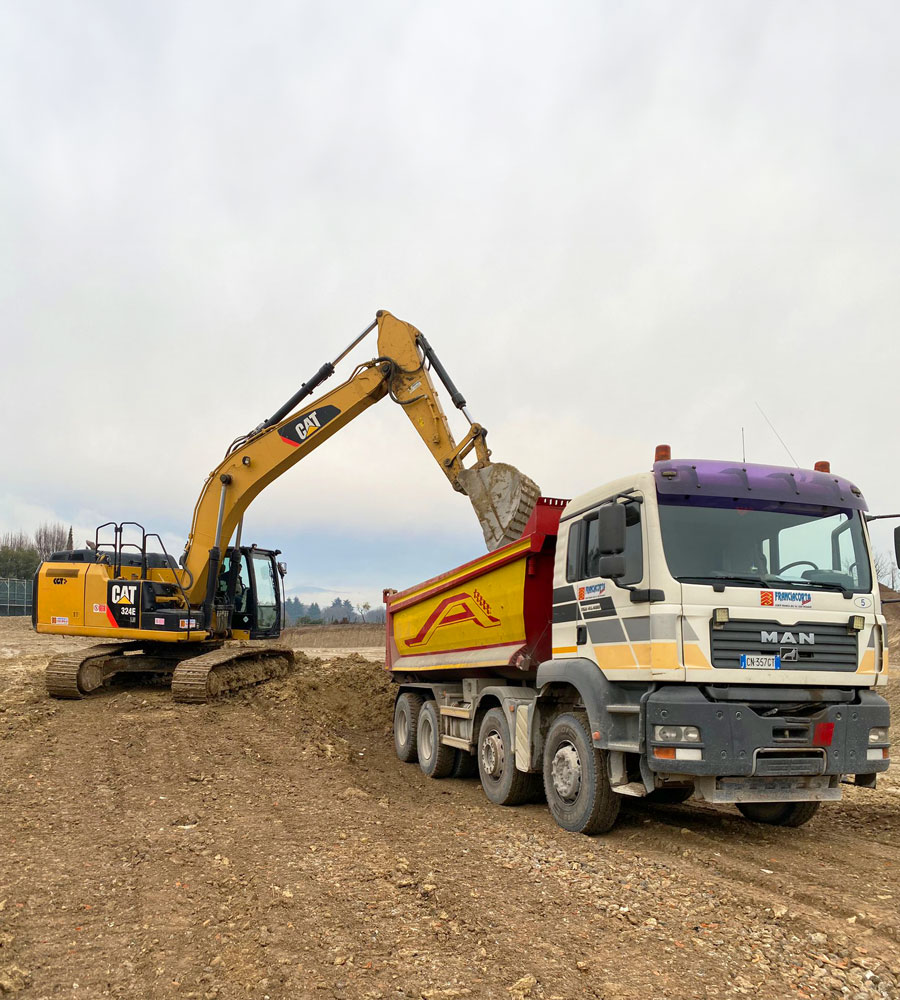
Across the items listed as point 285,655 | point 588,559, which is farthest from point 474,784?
point 285,655

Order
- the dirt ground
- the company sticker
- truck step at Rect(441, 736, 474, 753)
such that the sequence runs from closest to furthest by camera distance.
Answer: the dirt ground → the company sticker → truck step at Rect(441, 736, 474, 753)

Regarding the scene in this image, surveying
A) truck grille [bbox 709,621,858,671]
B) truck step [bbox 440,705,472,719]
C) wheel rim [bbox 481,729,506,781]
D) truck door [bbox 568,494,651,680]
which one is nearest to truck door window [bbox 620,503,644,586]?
truck door [bbox 568,494,651,680]

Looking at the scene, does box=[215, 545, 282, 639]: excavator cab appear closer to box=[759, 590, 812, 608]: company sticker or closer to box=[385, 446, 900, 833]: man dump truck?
box=[385, 446, 900, 833]: man dump truck

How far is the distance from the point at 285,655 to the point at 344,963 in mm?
14238

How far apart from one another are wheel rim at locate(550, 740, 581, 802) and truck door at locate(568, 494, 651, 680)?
881 millimetres

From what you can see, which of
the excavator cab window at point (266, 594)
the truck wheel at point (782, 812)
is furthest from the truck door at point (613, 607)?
the excavator cab window at point (266, 594)

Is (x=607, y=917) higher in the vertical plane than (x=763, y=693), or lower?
lower

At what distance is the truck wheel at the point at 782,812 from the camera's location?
7412 mm

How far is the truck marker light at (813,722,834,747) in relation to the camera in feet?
20.9

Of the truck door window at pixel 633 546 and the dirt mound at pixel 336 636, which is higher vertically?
the truck door window at pixel 633 546

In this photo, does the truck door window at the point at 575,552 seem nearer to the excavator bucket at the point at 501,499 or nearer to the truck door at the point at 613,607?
the truck door at the point at 613,607

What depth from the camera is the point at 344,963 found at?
441 centimetres

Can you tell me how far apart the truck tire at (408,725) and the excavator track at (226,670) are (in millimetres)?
3850

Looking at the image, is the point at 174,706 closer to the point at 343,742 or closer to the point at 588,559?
the point at 343,742
